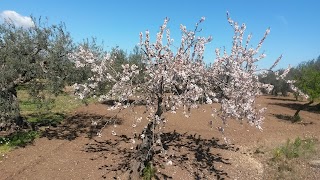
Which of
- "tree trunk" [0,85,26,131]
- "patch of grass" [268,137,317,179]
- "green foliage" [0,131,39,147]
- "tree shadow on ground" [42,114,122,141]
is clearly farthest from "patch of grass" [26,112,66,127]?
"patch of grass" [268,137,317,179]

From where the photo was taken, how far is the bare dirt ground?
12.2m

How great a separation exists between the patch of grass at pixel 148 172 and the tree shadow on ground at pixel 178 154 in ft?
0.71

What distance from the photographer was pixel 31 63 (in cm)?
1424

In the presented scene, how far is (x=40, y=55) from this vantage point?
14.7 metres

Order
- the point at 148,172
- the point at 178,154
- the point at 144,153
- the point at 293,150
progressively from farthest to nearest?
the point at 293,150 → the point at 178,154 → the point at 144,153 → the point at 148,172

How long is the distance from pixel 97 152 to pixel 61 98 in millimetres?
18236

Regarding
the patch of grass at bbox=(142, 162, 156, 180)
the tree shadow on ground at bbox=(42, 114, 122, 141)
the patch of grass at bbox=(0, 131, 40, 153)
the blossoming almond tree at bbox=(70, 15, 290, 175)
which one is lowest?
the patch of grass at bbox=(142, 162, 156, 180)

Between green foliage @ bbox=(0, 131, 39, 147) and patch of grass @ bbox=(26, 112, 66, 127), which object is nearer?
green foliage @ bbox=(0, 131, 39, 147)

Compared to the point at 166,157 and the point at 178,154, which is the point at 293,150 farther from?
the point at 166,157

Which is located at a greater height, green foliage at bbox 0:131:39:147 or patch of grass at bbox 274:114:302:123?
patch of grass at bbox 274:114:302:123

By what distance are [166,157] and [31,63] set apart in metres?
7.99

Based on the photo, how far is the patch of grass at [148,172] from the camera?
37.7 feet

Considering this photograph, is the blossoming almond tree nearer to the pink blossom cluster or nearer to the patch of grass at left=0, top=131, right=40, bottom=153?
the pink blossom cluster

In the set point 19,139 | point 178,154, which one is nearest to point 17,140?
point 19,139
